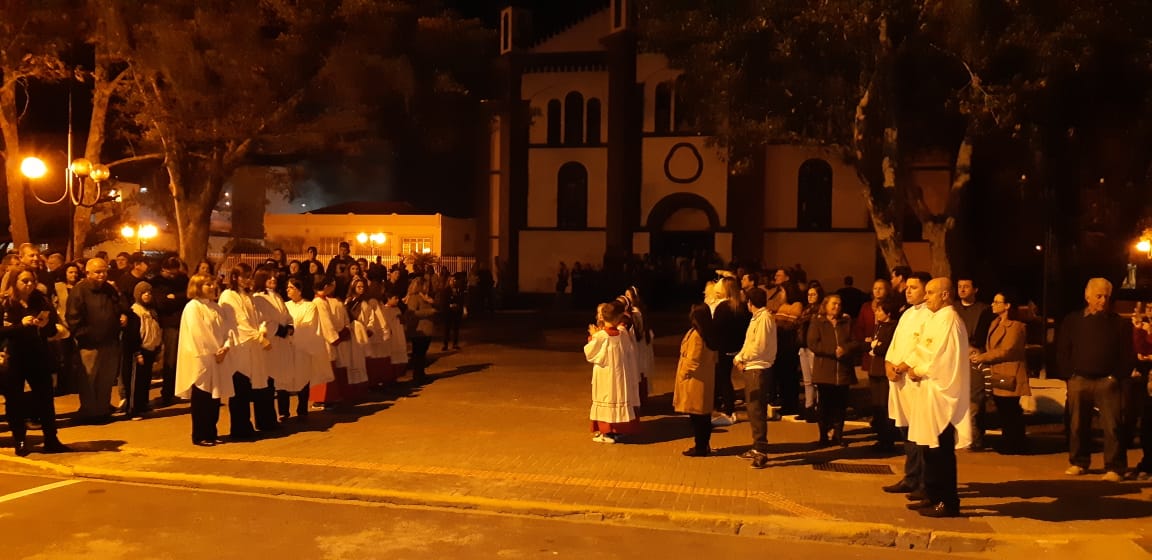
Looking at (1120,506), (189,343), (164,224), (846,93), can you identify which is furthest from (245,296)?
(164,224)

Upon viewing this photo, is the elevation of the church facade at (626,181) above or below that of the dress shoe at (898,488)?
above

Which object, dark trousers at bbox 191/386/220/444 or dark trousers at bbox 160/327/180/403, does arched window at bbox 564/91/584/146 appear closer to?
dark trousers at bbox 160/327/180/403

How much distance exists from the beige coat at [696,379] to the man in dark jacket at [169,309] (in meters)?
6.48

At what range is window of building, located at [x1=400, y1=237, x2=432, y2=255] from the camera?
38594mm

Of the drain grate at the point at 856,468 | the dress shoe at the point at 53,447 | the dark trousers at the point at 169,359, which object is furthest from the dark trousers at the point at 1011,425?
the dark trousers at the point at 169,359

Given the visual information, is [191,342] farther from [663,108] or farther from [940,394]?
[663,108]

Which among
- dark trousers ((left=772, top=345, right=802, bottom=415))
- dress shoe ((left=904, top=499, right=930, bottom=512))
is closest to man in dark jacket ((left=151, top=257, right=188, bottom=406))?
dark trousers ((left=772, top=345, right=802, bottom=415))

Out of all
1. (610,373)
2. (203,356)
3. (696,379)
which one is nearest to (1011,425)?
(696,379)

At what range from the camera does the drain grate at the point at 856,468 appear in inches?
363

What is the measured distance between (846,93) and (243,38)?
11052 millimetres

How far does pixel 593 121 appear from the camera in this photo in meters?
36.4

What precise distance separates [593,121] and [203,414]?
2765 centimetres

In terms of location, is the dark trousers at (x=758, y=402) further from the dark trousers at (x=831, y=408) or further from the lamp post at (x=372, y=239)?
the lamp post at (x=372, y=239)

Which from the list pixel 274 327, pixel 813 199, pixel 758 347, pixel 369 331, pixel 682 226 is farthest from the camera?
pixel 682 226
